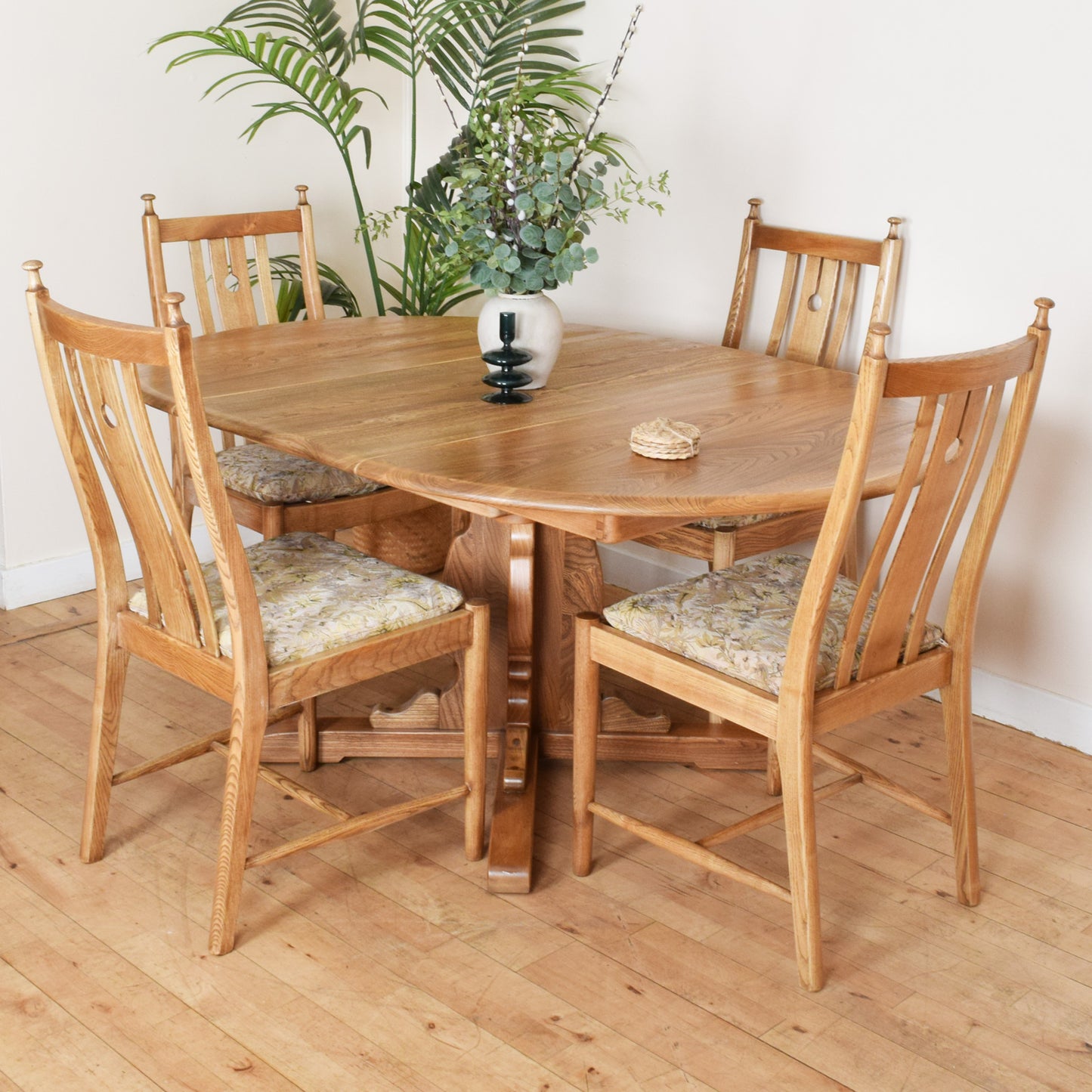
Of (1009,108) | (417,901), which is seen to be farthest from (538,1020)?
(1009,108)

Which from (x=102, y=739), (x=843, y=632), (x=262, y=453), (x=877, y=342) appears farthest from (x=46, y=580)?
(x=877, y=342)

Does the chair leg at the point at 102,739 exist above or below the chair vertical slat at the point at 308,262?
below

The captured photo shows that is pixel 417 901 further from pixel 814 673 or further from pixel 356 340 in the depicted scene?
pixel 356 340

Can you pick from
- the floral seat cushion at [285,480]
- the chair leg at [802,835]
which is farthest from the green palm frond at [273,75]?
the chair leg at [802,835]

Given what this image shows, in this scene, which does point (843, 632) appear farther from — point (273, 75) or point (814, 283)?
point (273, 75)

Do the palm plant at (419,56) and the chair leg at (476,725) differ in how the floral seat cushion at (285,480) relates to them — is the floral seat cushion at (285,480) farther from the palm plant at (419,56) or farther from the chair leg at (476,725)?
the palm plant at (419,56)

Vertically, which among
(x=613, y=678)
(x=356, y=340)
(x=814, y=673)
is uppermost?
(x=356, y=340)

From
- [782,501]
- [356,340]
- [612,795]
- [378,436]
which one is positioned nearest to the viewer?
[782,501]

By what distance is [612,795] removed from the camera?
2.45 m

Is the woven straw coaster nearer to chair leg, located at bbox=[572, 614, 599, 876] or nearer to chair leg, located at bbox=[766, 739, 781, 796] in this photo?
chair leg, located at bbox=[572, 614, 599, 876]

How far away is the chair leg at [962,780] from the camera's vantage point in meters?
2.02

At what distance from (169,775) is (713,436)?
1.24 metres

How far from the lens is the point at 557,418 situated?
2.14 m

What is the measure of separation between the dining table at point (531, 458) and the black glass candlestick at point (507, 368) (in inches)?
0.8
